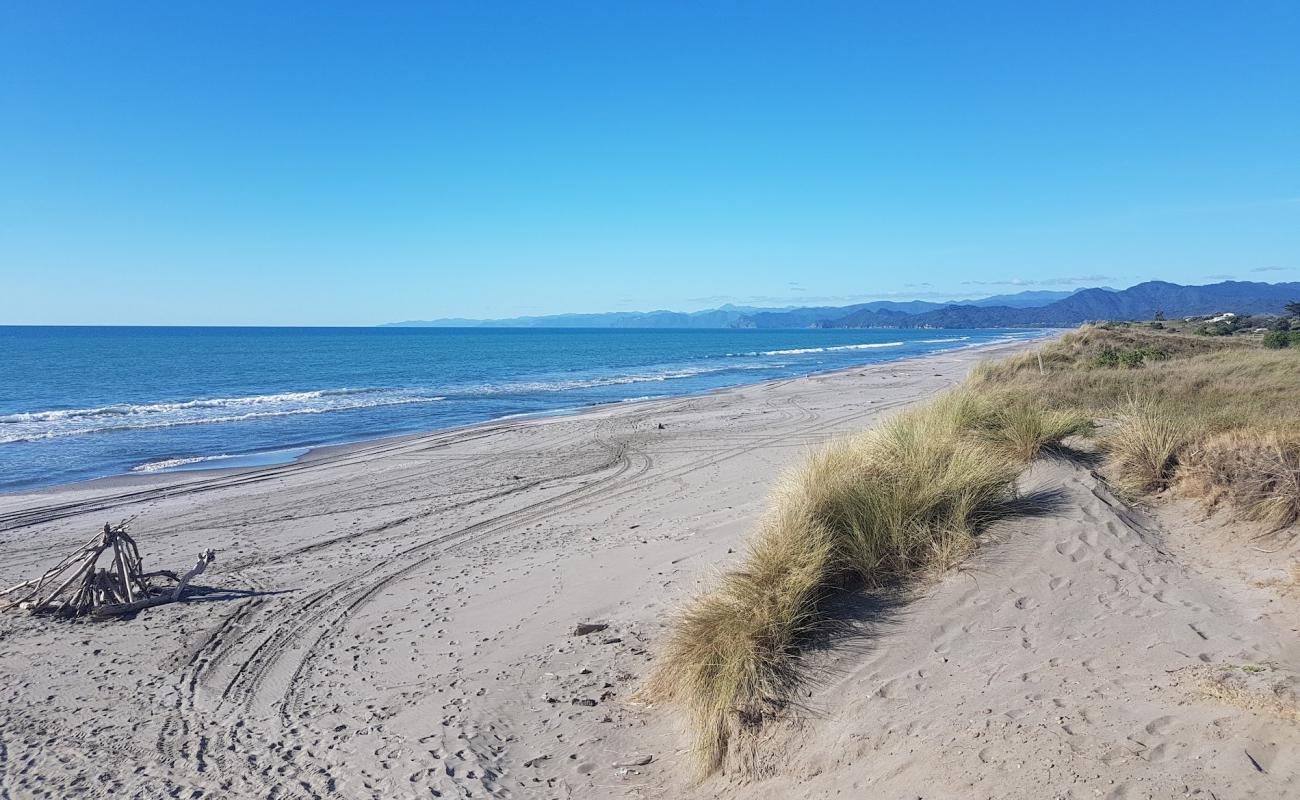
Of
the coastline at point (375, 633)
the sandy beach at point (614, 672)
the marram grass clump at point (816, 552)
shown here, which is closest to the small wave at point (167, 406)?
the coastline at point (375, 633)

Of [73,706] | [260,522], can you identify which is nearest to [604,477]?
[260,522]

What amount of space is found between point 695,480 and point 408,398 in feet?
73.2

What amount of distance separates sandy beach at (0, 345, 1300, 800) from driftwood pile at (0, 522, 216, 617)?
19 centimetres

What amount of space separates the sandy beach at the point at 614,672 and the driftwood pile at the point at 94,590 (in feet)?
0.63

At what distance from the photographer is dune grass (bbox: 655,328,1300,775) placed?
4.84 metres

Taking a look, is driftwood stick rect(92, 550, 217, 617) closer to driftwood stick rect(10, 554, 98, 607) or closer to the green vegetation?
driftwood stick rect(10, 554, 98, 607)

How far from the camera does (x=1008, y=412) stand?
9.66 metres

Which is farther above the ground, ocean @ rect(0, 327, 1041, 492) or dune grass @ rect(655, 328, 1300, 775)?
dune grass @ rect(655, 328, 1300, 775)

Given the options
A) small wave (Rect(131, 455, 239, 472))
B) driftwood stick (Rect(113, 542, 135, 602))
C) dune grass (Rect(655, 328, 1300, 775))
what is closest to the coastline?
driftwood stick (Rect(113, 542, 135, 602))

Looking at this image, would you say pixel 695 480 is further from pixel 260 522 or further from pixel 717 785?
pixel 717 785

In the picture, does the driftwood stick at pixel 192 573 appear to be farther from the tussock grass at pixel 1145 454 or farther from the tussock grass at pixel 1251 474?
the tussock grass at pixel 1251 474

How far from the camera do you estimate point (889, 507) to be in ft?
20.9

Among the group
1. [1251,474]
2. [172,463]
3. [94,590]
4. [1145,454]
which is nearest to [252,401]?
[172,463]

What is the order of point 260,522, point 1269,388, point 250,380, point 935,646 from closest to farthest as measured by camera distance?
point 935,646 < point 260,522 < point 1269,388 < point 250,380
